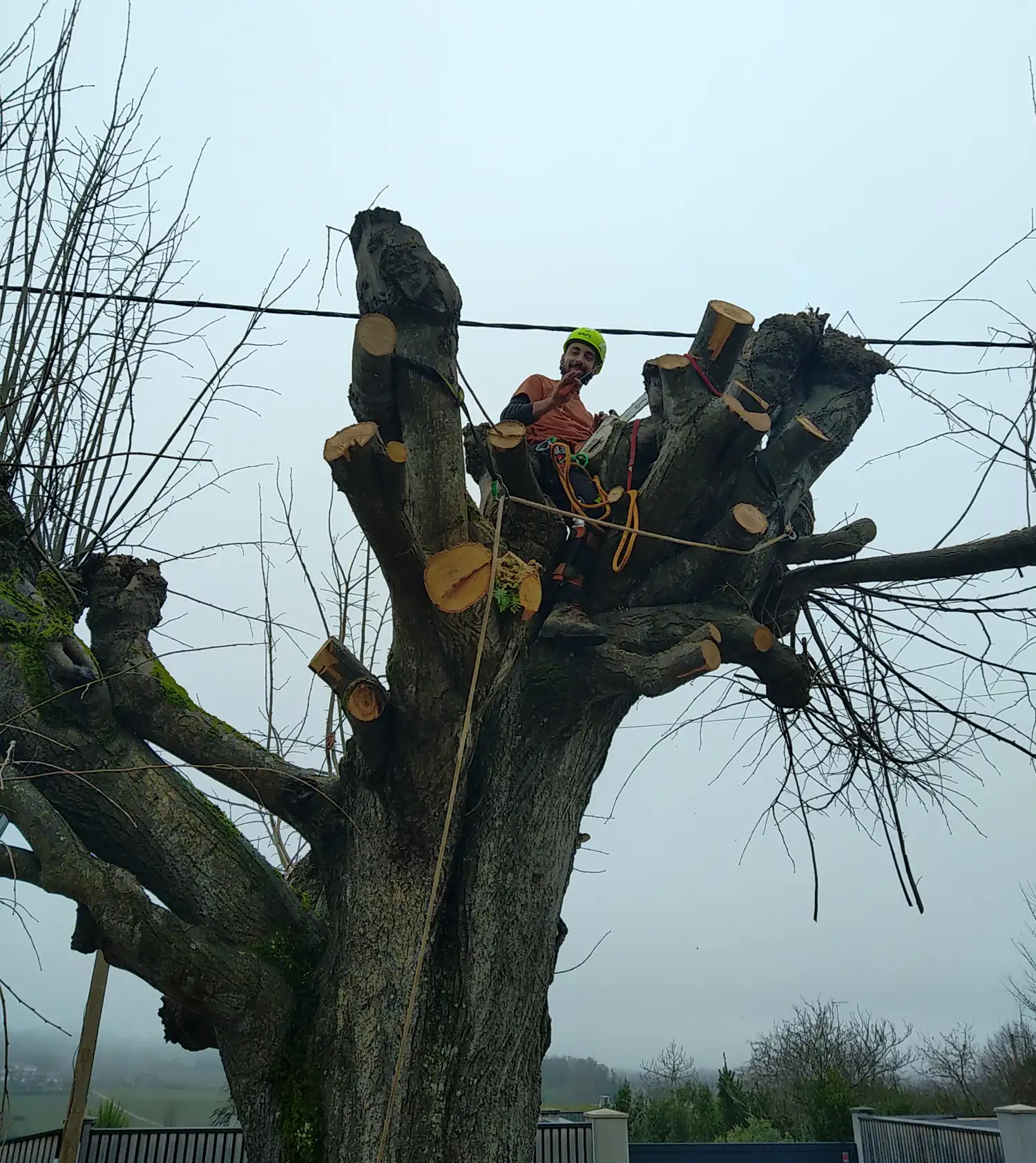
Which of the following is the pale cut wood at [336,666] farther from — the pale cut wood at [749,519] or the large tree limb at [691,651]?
the pale cut wood at [749,519]

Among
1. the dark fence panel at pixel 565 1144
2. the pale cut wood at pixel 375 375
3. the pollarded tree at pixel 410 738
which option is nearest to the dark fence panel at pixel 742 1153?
the dark fence panel at pixel 565 1144

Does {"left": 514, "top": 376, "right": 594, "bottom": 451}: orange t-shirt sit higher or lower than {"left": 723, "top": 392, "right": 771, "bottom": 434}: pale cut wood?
higher

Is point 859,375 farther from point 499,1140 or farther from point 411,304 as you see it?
point 499,1140

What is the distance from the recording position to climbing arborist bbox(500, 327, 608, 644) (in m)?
3.04

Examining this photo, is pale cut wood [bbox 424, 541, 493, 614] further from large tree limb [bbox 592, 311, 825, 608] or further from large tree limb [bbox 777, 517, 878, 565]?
large tree limb [bbox 777, 517, 878, 565]

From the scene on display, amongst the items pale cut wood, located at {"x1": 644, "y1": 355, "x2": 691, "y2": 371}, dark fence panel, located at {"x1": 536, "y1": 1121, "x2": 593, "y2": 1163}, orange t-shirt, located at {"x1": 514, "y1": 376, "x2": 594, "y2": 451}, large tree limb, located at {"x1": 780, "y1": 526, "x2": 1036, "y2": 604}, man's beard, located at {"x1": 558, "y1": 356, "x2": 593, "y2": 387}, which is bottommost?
dark fence panel, located at {"x1": 536, "y1": 1121, "x2": 593, "y2": 1163}

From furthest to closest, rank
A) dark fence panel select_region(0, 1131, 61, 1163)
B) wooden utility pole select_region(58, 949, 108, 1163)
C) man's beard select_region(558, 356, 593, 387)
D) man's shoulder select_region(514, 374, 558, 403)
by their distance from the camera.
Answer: dark fence panel select_region(0, 1131, 61, 1163) → wooden utility pole select_region(58, 949, 108, 1163) → man's beard select_region(558, 356, 593, 387) → man's shoulder select_region(514, 374, 558, 403)

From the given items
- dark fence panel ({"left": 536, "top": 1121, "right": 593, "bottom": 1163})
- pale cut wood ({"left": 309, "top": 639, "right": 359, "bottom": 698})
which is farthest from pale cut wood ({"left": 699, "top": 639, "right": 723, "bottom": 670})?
dark fence panel ({"left": 536, "top": 1121, "right": 593, "bottom": 1163})

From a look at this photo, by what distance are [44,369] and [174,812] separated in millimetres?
1689

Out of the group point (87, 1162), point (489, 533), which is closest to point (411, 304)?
point (489, 533)

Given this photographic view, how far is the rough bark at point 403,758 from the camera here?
8.61 feet

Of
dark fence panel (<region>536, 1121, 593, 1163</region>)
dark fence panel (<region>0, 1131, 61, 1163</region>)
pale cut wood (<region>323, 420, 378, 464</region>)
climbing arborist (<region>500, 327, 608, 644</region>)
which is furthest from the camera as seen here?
dark fence panel (<region>536, 1121, 593, 1163</region>)

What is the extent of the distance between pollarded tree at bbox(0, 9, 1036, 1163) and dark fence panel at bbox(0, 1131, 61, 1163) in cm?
596

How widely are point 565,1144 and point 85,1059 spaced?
499cm
